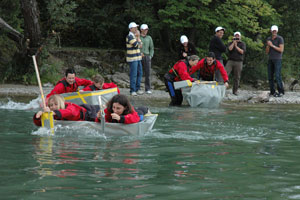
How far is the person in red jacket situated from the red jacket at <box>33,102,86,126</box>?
2.16ft

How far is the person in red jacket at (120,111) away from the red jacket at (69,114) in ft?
2.16

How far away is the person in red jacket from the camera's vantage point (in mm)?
8730

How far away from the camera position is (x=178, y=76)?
49.6 ft

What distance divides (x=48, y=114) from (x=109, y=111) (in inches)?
39.8

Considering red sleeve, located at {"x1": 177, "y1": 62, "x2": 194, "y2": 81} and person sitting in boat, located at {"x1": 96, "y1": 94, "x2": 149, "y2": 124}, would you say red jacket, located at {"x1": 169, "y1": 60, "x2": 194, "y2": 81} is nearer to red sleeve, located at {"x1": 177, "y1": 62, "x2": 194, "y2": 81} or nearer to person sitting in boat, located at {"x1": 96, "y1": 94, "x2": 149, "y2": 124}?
red sleeve, located at {"x1": 177, "y1": 62, "x2": 194, "y2": 81}

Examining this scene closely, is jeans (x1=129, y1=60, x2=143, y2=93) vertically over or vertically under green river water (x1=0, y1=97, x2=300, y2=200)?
over

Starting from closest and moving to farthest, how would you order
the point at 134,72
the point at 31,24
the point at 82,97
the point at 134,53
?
the point at 82,97, the point at 134,53, the point at 134,72, the point at 31,24

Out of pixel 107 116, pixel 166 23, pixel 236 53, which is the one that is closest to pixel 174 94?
pixel 236 53

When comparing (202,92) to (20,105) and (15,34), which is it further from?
(15,34)

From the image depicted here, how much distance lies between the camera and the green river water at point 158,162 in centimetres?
521

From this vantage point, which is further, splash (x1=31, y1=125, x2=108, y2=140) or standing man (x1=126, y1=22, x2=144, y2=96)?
standing man (x1=126, y1=22, x2=144, y2=96)

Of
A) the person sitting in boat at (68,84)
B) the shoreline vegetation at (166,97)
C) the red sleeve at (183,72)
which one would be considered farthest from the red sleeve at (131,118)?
the shoreline vegetation at (166,97)

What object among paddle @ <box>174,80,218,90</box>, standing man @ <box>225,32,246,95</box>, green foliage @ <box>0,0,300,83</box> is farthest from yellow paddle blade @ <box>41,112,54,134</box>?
green foliage @ <box>0,0,300,83</box>

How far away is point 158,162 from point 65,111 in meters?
2.91
